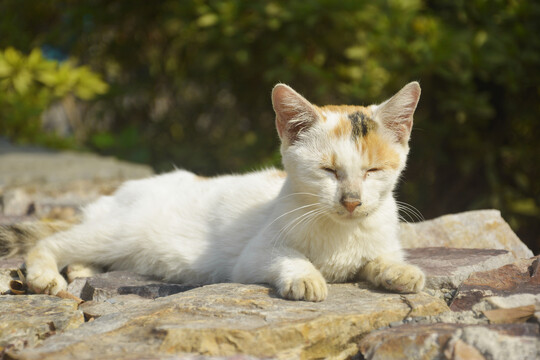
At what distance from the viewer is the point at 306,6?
17.1 feet

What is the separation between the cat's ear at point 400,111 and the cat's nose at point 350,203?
50cm

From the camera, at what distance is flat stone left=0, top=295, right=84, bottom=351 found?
6.87 ft

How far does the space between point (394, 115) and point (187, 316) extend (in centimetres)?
136

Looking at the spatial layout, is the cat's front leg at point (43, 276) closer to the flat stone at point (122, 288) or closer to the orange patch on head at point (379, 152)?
the flat stone at point (122, 288)

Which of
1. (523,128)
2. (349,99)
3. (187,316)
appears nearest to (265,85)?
(349,99)

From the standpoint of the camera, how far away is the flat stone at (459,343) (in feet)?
5.83

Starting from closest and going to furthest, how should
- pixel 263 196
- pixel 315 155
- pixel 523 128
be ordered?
pixel 315 155, pixel 263 196, pixel 523 128

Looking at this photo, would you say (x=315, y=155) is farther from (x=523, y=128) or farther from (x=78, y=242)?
(x=523, y=128)

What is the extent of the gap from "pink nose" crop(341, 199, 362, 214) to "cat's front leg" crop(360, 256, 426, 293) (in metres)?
0.35

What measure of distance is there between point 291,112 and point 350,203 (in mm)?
585

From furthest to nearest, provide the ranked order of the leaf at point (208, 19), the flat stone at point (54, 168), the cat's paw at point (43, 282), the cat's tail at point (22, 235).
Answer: the leaf at point (208, 19) < the flat stone at point (54, 168) < the cat's tail at point (22, 235) < the cat's paw at point (43, 282)

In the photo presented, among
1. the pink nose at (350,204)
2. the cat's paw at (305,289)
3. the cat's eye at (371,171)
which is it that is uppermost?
the cat's eye at (371,171)

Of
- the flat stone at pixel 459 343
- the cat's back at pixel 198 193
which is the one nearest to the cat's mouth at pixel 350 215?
the flat stone at pixel 459 343

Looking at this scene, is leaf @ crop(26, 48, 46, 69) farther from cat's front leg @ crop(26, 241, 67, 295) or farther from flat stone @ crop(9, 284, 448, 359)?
flat stone @ crop(9, 284, 448, 359)
